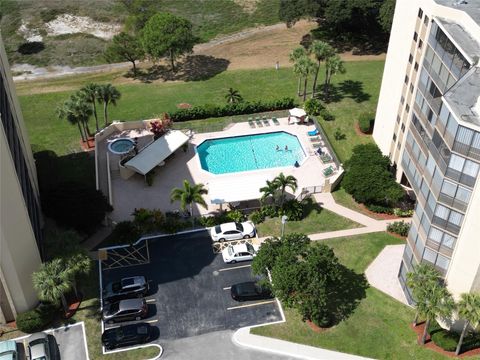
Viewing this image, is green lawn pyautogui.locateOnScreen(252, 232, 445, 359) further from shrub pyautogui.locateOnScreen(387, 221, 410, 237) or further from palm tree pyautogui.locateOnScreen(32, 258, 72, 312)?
palm tree pyautogui.locateOnScreen(32, 258, 72, 312)

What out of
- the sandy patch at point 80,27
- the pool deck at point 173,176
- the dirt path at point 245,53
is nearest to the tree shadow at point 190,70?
the dirt path at point 245,53

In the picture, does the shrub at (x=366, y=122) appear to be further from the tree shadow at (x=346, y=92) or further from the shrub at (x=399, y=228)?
the shrub at (x=399, y=228)

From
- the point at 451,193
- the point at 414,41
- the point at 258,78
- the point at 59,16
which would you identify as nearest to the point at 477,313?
the point at 451,193

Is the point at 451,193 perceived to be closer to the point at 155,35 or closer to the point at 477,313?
the point at 477,313

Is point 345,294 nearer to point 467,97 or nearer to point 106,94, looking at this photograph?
point 467,97

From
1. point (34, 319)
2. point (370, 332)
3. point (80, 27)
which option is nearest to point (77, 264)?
point (34, 319)

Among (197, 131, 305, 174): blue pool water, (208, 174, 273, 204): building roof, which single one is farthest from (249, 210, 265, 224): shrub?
(197, 131, 305, 174): blue pool water

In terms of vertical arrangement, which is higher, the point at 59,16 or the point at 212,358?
the point at 59,16
